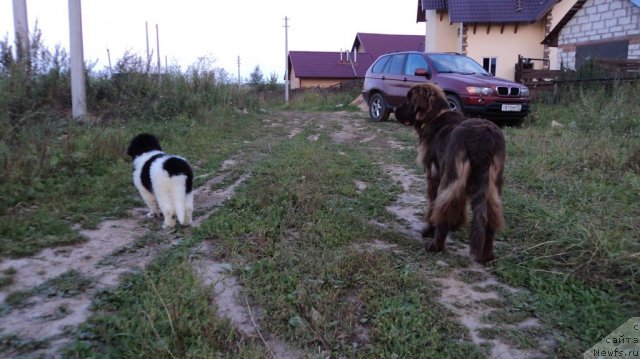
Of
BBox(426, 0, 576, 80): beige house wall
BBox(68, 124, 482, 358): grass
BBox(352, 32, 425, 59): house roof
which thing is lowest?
BBox(68, 124, 482, 358): grass

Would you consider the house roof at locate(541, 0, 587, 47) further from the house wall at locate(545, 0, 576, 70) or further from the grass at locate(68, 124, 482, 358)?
the grass at locate(68, 124, 482, 358)

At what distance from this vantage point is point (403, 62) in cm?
1156

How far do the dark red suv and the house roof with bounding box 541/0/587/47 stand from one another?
10063 mm

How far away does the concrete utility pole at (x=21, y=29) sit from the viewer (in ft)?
25.2

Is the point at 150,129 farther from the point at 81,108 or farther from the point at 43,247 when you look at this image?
the point at 43,247

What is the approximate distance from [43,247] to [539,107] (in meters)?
12.7

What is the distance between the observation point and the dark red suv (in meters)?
9.59

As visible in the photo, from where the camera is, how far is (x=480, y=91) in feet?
31.3

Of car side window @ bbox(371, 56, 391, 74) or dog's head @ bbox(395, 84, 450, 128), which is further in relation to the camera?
car side window @ bbox(371, 56, 391, 74)

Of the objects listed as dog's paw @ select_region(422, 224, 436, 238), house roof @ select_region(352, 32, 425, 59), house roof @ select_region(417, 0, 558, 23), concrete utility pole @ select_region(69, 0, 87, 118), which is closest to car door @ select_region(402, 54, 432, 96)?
concrete utility pole @ select_region(69, 0, 87, 118)

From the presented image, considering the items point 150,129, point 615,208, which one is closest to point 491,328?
point 615,208

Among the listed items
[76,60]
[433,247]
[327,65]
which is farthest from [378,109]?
[327,65]

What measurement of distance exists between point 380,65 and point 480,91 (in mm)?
3832

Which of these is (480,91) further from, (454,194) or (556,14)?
(556,14)
